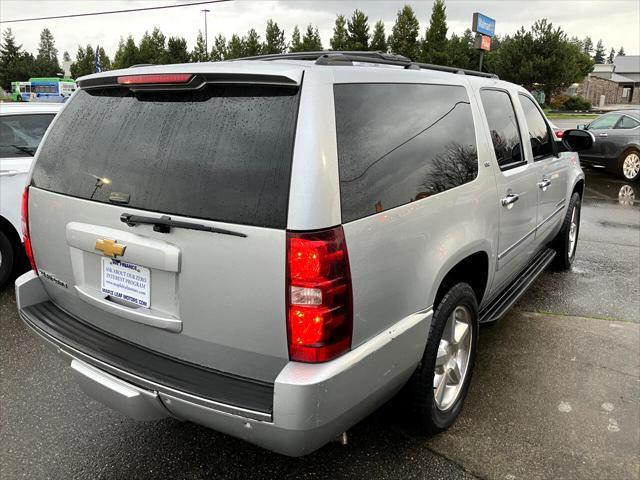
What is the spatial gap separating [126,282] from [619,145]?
12.3m

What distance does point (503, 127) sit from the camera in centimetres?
364

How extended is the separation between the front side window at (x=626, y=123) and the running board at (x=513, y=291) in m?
8.73

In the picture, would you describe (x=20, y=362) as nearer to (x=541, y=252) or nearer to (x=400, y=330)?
(x=400, y=330)

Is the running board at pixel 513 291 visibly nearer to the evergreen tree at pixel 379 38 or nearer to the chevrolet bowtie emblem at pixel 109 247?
the chevrolet bowtie emblem at pixel 109 247

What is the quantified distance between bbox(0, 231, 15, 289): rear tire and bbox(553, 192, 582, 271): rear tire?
527 cm

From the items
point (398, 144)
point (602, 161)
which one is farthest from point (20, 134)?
point (602, 161)

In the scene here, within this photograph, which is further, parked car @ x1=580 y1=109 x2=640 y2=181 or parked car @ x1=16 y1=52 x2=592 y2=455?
parked car @ x1=580 y1=109 x2=640 y2=181

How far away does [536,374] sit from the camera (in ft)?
11.6

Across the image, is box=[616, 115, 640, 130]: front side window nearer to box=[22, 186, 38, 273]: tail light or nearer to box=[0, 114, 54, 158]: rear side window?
box=[0, 114, 54, 158]: rear side window

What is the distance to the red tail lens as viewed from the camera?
2.15 meters

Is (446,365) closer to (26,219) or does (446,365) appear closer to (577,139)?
(26,219)

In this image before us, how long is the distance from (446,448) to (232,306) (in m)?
1.49

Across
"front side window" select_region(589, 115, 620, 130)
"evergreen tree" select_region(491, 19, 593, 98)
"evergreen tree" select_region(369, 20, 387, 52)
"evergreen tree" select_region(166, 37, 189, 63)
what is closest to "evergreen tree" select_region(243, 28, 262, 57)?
"evergreen tree" select_region(166, 37, 189, 63)

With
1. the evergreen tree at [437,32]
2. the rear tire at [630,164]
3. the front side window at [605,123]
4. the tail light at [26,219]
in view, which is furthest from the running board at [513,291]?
the evergreen tree at [437,32]
